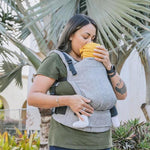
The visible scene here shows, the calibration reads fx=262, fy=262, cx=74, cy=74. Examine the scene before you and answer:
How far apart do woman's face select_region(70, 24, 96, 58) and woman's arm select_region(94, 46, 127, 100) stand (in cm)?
10

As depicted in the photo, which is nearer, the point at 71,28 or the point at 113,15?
the point at 71,28

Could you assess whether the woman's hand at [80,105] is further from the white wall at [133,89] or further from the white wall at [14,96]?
the white wall at [14,96]

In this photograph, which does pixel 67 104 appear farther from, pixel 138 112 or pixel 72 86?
pixel 138 112

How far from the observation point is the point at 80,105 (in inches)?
41.5

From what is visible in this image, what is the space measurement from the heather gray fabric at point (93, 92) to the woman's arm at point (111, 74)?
4cm

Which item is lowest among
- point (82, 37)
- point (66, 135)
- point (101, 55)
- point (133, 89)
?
point (66, 135)

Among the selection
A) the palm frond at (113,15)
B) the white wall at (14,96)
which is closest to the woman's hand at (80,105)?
the palm frond at (113,15)

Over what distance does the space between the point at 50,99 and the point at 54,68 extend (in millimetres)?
140

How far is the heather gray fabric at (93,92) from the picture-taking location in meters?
1.08

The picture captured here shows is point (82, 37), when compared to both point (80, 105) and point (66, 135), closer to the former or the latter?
point (80, 105)

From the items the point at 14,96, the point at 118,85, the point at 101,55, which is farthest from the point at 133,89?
the point at 14,96

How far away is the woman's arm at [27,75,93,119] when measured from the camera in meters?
1.06

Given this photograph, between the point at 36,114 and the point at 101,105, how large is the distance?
806 centimetres

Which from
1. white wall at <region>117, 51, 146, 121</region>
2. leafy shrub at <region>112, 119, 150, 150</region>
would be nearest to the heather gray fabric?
leafy shrub at <region>112, 119, 150, 150</region>
